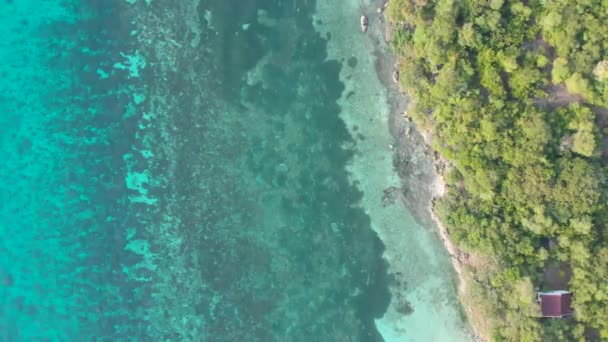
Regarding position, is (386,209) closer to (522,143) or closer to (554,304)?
(522,143)

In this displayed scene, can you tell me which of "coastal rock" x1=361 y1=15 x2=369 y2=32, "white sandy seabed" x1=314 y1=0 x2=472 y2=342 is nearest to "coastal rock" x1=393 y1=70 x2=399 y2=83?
"white sandy seabed" x1=314 y1=0 x2=472 y2=342

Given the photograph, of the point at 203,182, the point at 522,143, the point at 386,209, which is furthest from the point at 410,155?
the point at 203,182

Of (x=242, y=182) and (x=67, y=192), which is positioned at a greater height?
(x=242, y=182)

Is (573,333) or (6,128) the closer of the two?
(573,333)

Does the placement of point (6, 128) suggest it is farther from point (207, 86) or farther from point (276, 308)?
point (276, 308)

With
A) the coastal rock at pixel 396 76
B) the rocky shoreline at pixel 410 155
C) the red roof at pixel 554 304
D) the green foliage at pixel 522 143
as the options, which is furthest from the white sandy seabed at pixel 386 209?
the red roof at pixel 554 304

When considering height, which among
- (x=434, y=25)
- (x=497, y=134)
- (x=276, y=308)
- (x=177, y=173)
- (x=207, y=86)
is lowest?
(x=276, y=308)

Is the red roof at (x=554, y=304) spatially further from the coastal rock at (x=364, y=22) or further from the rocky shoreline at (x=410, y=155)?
the coastal rock at (x=364, y=22)

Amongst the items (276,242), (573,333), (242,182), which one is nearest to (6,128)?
(242,182)
